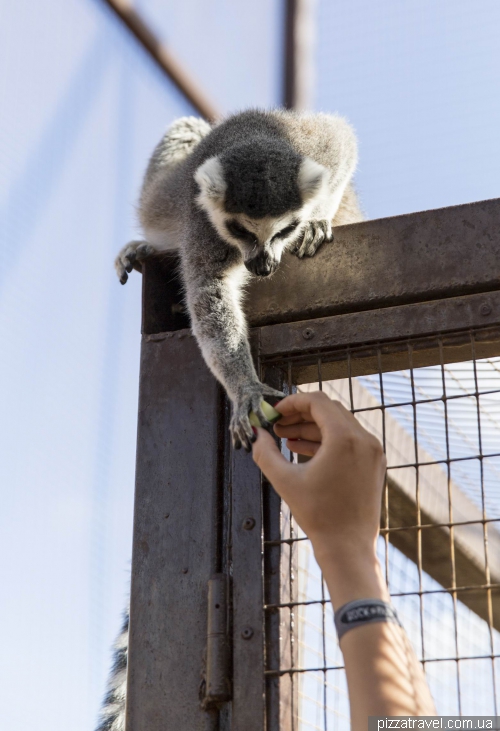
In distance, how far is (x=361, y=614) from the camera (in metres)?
1.15

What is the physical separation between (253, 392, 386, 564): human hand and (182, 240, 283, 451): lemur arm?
0.58m

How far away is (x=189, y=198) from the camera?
330cm

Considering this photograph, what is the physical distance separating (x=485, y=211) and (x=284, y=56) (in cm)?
332

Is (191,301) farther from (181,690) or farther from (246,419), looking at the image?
(181,690)

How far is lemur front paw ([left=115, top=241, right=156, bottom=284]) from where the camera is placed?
3.38 meters

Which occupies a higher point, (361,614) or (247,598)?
(247,598)

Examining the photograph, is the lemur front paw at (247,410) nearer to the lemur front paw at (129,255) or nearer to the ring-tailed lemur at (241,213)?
the ring-tailed lemur at (241,213)

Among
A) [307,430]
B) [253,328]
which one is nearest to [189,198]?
[253,328]

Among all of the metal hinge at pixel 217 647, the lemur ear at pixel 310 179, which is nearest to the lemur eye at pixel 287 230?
the lemur ear at pixel 310 179

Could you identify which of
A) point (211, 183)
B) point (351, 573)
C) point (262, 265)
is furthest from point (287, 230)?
point (351, 573)

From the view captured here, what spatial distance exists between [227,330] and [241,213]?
2.35ft

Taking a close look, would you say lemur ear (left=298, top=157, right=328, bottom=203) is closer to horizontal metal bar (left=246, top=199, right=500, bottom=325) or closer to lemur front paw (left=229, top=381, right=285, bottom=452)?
horizontal metal bar (left=246, top=199, right=500, bottom=325)

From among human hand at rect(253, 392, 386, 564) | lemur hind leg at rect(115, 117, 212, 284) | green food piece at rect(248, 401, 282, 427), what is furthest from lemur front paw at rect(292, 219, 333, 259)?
lemur hind leg at rect(115, 117, 212, 284)

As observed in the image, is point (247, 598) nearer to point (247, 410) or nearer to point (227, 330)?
point (247, 410)
